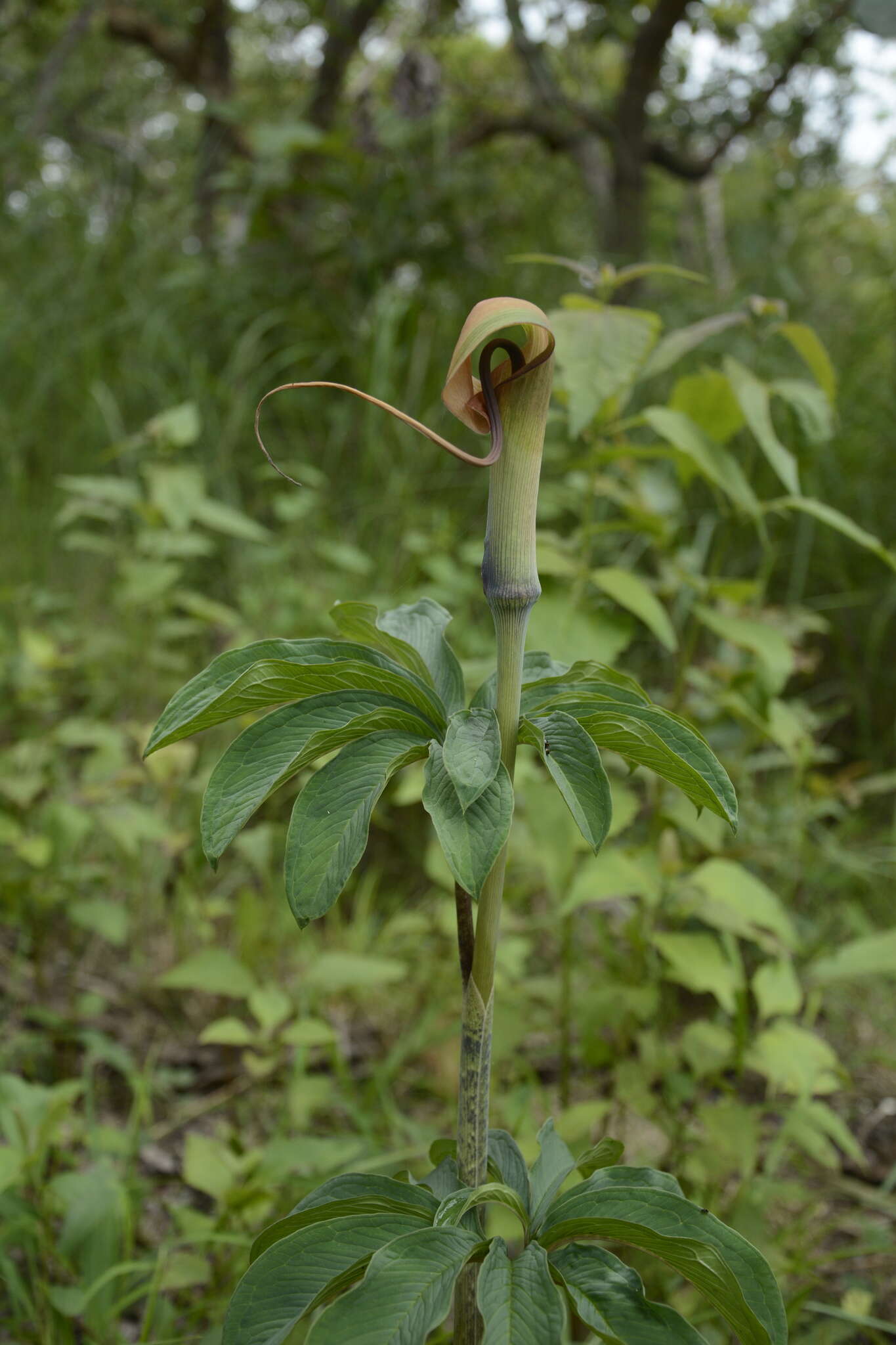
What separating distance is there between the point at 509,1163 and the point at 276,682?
1.20ft

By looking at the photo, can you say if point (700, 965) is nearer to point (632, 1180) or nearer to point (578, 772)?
point (632, 1180)

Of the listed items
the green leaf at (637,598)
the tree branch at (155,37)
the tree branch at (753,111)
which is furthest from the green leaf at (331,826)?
the tree branch at (155,37)

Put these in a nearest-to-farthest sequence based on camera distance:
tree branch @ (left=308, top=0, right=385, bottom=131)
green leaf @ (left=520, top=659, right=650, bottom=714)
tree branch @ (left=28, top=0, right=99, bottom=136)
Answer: green leaf @ (left=520, top=659, right=650, bottom=714) < tree branch @ (left=28, top=0, right=99, bottom=136) < tree branch @ (left=308, top=0, right=385, bottom=131)

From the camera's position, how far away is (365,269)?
3338mm

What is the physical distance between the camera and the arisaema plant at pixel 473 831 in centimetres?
46

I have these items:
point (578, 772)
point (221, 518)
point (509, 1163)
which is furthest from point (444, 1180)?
point (221, 518)

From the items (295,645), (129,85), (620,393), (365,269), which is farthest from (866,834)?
(129,85)

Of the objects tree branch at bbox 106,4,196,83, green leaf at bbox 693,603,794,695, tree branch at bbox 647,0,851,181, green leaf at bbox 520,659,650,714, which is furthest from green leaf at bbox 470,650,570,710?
tree branch at bbox 106,4,196,83

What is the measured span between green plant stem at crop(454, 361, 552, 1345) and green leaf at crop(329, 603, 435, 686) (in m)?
0.06

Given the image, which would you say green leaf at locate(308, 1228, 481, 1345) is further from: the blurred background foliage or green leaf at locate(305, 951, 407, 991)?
green leaf at locate(305, 951, 407, 991)

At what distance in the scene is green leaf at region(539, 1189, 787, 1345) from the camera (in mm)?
474

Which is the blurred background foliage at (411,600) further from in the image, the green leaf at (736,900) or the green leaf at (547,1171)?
the green leaf at (547,1171)

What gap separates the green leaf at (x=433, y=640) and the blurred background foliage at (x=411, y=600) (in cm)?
33

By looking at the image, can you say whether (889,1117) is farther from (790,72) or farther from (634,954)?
(790,72)
